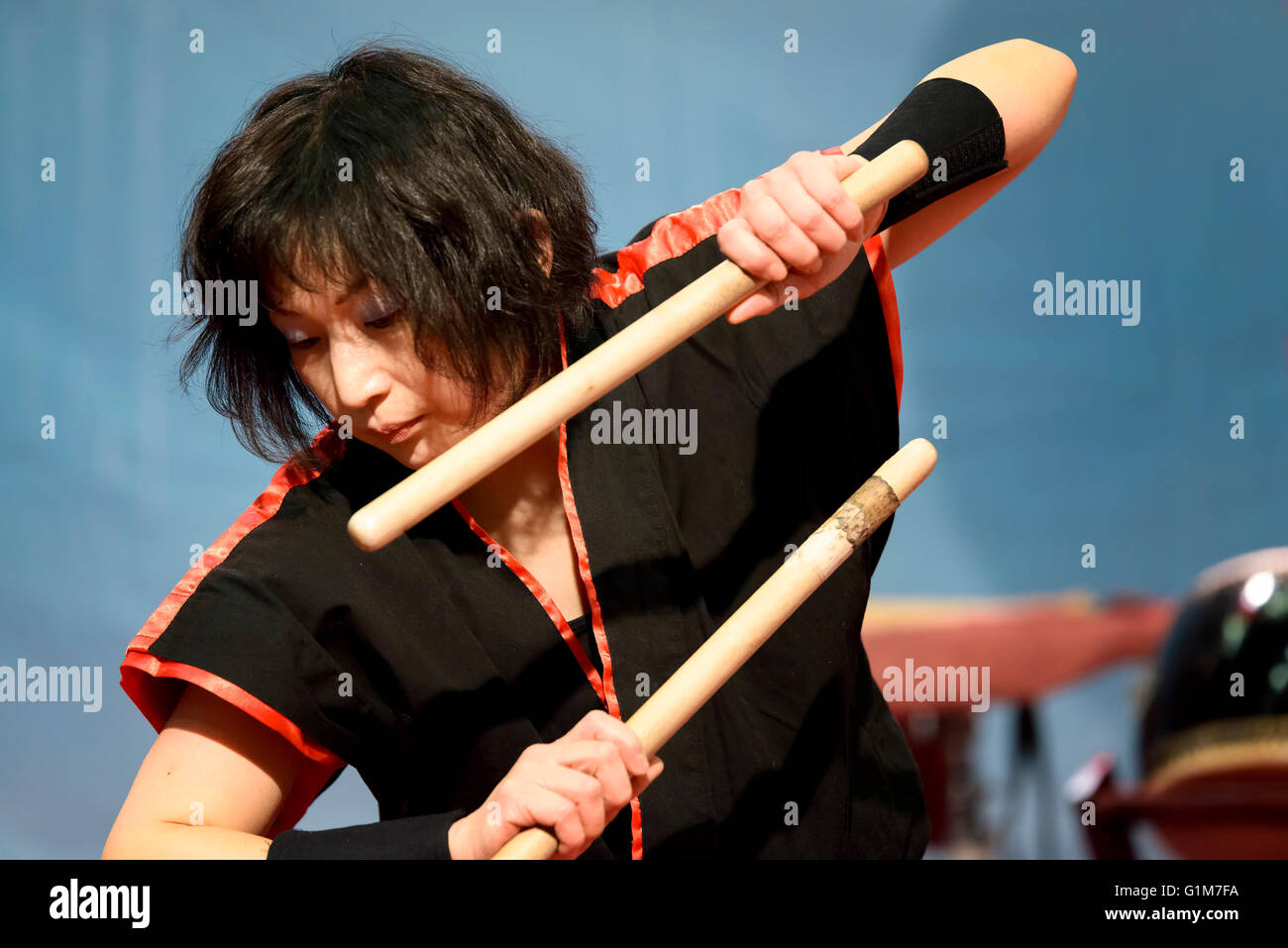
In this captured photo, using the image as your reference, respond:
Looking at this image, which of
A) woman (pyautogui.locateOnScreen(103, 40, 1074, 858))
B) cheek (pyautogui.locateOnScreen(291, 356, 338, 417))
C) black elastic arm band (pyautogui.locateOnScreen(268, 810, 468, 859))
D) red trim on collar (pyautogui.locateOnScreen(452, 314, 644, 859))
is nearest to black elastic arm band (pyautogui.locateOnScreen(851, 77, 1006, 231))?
woman (pyautogui.locateOnScreen(103, 40, 1074, 858))

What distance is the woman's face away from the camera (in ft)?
2.24

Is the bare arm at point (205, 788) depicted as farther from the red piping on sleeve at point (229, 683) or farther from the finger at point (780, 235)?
the finger at point (780, 235)

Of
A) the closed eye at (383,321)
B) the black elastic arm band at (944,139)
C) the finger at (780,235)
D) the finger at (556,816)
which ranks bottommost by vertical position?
the finger at (556,816)

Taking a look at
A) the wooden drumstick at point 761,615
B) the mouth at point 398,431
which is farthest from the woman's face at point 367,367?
the wooden drumstick at point 761,615

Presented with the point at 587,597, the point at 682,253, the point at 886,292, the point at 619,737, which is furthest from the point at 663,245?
the point at 619,737

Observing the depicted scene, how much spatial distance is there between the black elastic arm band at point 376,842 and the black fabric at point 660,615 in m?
0.09

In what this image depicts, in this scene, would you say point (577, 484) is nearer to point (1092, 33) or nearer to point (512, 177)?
point (512, 177)

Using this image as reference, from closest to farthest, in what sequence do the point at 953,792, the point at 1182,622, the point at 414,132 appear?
the point at 414,132
the point at 1182,622
the point at 953,792

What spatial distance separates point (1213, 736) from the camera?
1.43m

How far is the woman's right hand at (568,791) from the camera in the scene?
0.58 metres

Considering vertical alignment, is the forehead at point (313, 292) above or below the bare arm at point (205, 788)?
above

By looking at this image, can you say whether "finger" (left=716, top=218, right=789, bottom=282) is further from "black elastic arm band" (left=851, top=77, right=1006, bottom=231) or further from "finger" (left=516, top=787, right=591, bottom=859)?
"finger" (left=516, top=787, right=591, bottom=859)

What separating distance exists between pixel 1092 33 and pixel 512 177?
4.54 feet
